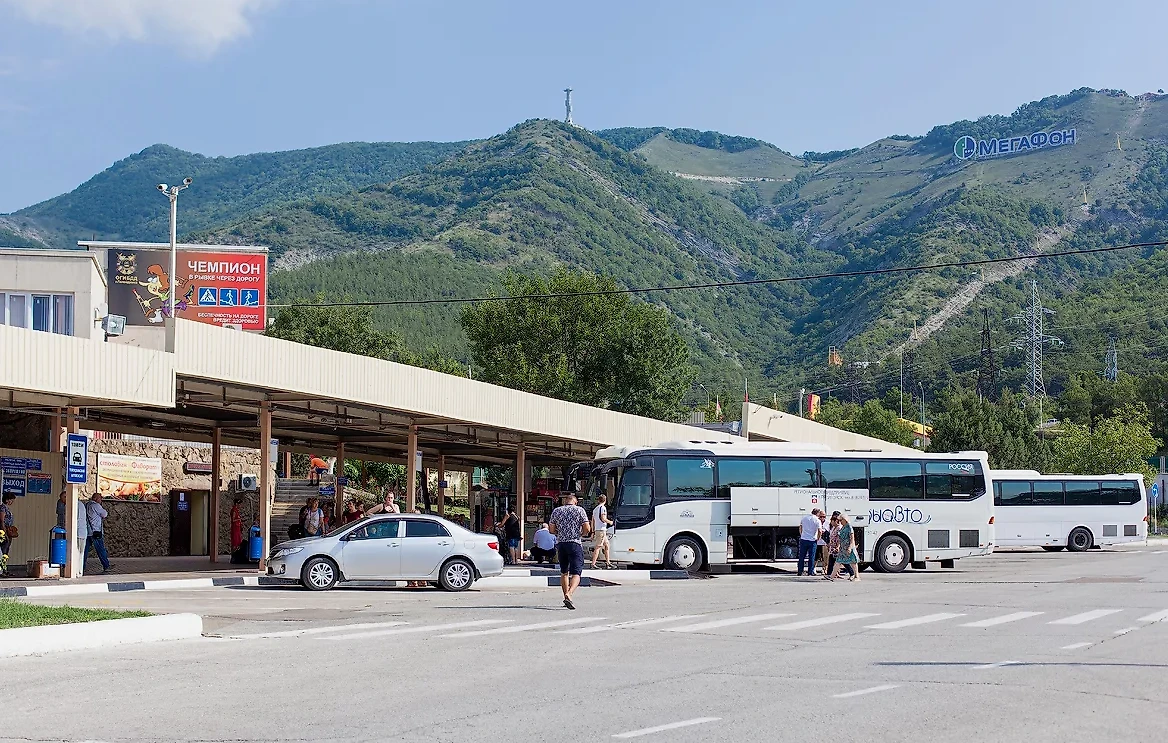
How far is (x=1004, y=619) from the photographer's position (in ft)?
65.6

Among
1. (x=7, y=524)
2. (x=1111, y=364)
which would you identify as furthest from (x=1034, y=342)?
(x=7, y=524)

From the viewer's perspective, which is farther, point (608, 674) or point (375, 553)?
point (375, 553)

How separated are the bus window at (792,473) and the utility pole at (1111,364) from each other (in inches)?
3603

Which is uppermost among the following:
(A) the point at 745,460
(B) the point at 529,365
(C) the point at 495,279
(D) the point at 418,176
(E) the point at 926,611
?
(D) the point at 418,176

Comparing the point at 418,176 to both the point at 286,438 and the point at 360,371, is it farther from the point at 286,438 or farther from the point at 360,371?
the point at 360,371

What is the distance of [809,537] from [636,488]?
14.7ft

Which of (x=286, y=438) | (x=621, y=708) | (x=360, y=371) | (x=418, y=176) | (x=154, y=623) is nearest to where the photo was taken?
(x=621, y=708)

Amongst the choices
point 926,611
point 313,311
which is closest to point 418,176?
point 313,311

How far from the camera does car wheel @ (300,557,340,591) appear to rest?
24.9 m

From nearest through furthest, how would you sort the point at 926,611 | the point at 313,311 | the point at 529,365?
the point at 926,611, the point at 529,365, the point at 313,311

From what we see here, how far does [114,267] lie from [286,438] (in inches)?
403

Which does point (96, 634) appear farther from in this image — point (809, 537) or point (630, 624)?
point (809, 537)

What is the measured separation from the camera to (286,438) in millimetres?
42750

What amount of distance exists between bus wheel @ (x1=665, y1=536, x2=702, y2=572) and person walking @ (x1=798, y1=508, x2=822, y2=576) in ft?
8.94
